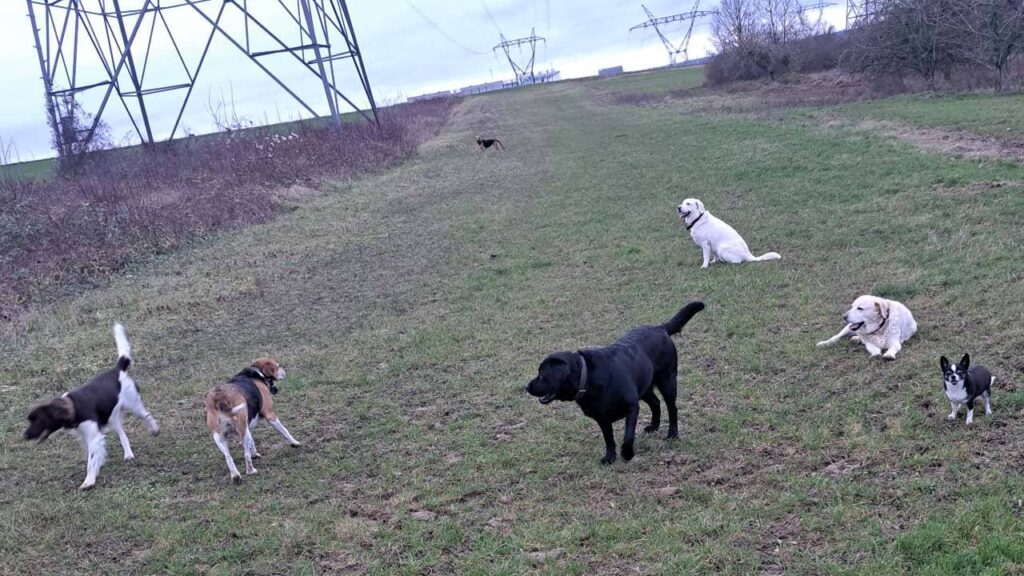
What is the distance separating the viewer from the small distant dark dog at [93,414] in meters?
5.12

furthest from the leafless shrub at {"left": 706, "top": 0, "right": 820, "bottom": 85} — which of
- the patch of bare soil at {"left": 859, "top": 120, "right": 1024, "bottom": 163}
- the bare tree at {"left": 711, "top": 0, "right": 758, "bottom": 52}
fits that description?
the patch of bare soil at {"left": 859, "top": 120, "right": 1024, "bottom": 163}

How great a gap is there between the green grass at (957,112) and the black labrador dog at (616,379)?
42.5ft

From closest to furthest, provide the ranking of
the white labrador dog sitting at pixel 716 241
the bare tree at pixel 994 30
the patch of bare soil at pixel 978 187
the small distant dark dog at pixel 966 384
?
the small distant dark dog at pixel 966 384 → the white labrador dog sitting at pixel 716 241 → the patch of bare soil at pixel 978 187 → the bare tree at pixel 994 30

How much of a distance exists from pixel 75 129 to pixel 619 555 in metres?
26.2

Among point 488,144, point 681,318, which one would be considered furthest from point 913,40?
point 681,318

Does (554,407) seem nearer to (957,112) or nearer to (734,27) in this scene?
(957,112)

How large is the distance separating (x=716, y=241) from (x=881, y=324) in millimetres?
3558

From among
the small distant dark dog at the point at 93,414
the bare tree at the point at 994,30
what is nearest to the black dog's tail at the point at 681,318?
the small distant dark dog at the point at 93,414

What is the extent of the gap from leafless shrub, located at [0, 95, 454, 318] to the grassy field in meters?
1.01

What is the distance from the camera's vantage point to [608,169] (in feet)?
61.4

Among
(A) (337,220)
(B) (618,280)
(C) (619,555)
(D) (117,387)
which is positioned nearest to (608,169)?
(A) (337,220)

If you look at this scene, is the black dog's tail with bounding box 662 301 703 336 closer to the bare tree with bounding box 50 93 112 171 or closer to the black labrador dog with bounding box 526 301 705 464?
the black labrador dog with bounding box 526 301 705 464

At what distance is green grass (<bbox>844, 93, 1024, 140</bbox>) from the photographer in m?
16.1

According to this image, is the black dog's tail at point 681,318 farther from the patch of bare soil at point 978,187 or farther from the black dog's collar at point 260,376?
the patch of bare soil at point 978,187
